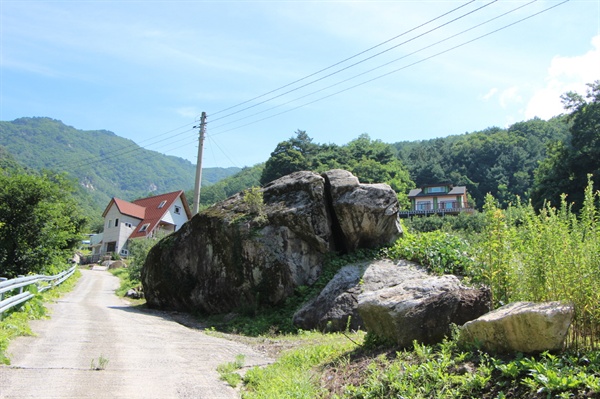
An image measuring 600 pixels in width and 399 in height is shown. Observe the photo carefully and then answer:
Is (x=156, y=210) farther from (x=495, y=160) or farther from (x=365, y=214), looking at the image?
(x=495, y=160)

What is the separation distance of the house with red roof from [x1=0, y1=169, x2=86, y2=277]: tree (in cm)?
4023

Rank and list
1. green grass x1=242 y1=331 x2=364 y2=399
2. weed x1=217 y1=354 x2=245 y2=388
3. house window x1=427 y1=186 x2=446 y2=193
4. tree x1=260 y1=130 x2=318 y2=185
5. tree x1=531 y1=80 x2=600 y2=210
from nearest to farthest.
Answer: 1. green grass x1=242 y1=331 x2=364 y2=399
2. weed x1=217 y1=354 x2=245 y2=388
3. tree x1=531 y1=80 x2=600 y2=210
4. tree x1=260 y1=130 x2=318 y2=185
5. house window x1=427 y1=186 x2=446 y2=193

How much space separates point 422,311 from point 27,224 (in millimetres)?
15740

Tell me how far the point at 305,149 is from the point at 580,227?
62.8 meters

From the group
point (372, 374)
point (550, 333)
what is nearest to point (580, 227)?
point (550, 333)

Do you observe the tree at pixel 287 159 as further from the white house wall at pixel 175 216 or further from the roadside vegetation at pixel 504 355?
the roadside vegetation at pixel 504 355

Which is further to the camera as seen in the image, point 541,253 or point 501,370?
point 541,253

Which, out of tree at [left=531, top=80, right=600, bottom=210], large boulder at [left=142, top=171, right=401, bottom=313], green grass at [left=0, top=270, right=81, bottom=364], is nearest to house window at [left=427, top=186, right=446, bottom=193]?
tree at [left=531, top=80, right=600, bottom=210]

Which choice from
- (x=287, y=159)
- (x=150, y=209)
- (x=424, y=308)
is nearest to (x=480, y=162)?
(x=287, y=159)

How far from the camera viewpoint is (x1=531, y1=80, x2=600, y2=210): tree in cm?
3809

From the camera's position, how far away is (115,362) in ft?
21.5

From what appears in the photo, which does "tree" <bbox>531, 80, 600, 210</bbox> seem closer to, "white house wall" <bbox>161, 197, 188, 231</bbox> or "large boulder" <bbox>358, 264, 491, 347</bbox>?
"large boulder" <bbox>358, 264, 491, 347</bbox>

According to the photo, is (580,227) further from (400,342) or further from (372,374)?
(372,374)

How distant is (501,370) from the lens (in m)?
4.49
